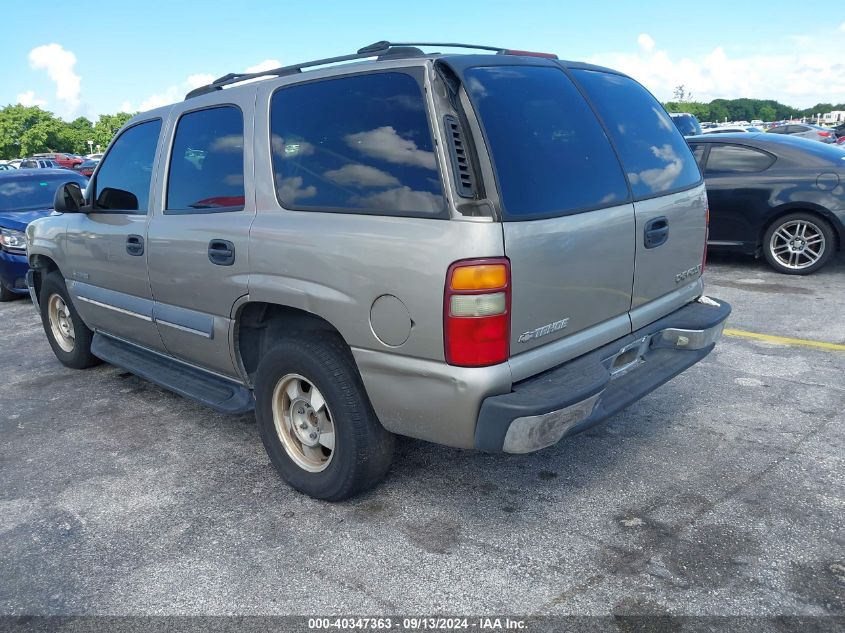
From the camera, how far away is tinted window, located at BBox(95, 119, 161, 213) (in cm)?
410

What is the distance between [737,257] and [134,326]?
745 cm

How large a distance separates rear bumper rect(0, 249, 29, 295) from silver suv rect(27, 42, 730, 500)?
4.85 meters

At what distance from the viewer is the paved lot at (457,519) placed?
255 centimetres

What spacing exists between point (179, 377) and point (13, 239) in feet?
17.1

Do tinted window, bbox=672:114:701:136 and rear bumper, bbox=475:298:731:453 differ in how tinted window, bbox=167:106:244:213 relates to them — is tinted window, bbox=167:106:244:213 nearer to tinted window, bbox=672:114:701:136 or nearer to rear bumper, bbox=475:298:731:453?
rear bumper, bbox=475:298:731:453

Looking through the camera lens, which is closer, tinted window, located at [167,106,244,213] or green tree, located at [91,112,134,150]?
tinted window, located at [167,106,244,213]

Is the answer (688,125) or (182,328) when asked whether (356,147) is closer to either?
(182,328)

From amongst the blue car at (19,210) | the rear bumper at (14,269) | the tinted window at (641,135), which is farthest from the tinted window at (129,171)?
the rear bumper at (14,269)

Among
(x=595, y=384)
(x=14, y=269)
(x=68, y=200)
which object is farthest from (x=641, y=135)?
(x=14, y=269)

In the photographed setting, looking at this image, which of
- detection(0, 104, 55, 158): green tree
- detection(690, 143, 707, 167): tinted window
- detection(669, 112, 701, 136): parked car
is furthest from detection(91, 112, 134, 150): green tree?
detection(690, 143, 707, 167): tinted window

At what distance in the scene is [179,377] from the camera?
4016 millimetres

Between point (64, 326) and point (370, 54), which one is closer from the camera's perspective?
point (370, 54)

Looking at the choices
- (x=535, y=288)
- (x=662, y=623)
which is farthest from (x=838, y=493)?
(x=535, y=288)

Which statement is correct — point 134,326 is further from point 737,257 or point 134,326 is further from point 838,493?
point 737,257
